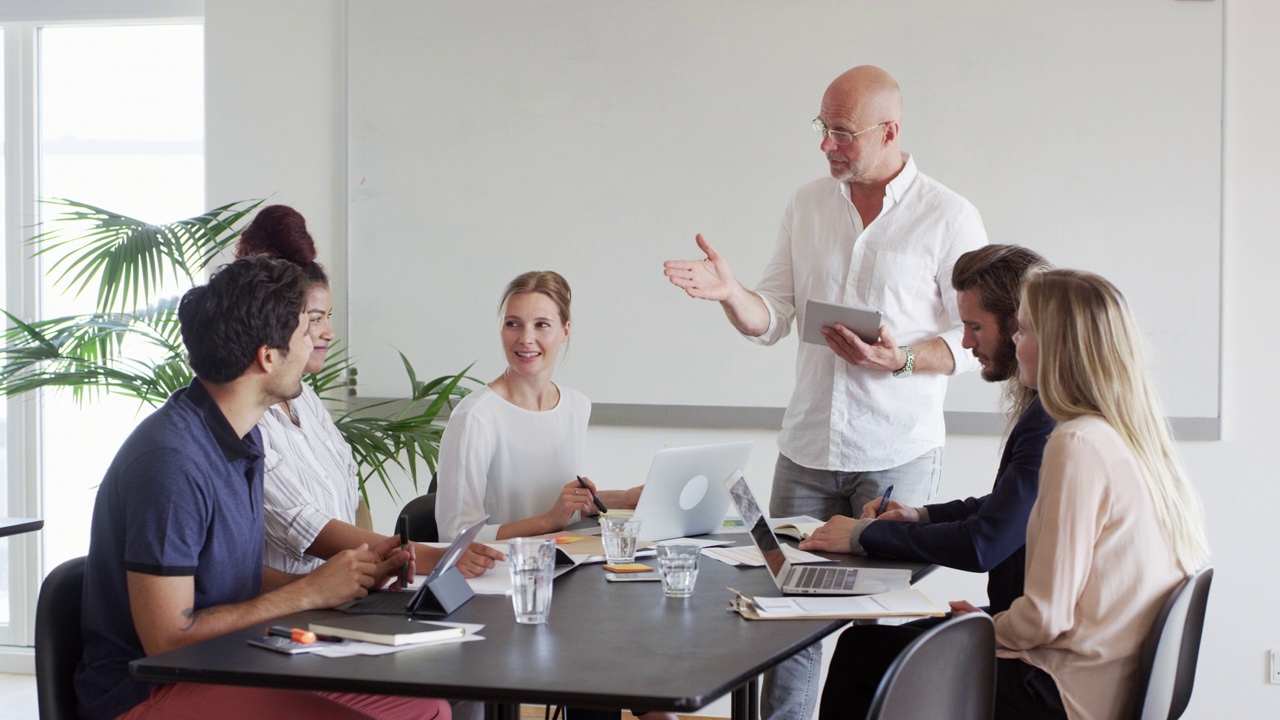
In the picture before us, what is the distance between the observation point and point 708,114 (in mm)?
3824

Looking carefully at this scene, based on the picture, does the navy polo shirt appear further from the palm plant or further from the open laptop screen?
the palm plant

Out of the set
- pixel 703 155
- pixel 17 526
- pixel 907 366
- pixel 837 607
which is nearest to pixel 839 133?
pixel 907 366

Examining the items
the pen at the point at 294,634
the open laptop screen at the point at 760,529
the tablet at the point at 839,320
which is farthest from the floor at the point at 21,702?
the pen at the point at 294,634

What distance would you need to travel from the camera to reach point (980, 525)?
2.07m

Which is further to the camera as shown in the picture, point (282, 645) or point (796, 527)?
point (796, 527)

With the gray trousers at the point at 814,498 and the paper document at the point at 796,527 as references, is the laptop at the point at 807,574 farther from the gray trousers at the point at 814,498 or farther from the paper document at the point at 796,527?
the gray trousers at the point at 814,498

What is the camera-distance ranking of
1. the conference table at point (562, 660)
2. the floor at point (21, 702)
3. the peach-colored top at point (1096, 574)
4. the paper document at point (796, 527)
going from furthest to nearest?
the floor at point (21, 702)
the paper document at point (796, 527)
the peach-colored top at point (1096, 574)
the conference table at point (562, 660)

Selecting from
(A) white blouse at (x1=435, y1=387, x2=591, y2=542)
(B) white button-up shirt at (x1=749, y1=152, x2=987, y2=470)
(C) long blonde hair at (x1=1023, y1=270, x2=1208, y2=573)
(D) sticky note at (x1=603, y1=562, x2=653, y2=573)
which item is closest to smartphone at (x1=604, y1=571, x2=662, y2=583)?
(D) sticky note at (x1=603, y1=562, x2=653, y2=573)

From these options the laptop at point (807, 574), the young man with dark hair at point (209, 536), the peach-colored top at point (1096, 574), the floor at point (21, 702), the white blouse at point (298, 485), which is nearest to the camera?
the young man with dark hair at point (209, 536)

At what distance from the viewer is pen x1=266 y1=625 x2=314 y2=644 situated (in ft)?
4.92

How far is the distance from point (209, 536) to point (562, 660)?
0.67 meters

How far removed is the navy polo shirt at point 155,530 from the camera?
1.65 meters

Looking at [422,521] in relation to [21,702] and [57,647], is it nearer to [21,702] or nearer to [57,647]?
[57,647]

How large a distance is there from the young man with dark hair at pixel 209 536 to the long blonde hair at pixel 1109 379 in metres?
1.16
